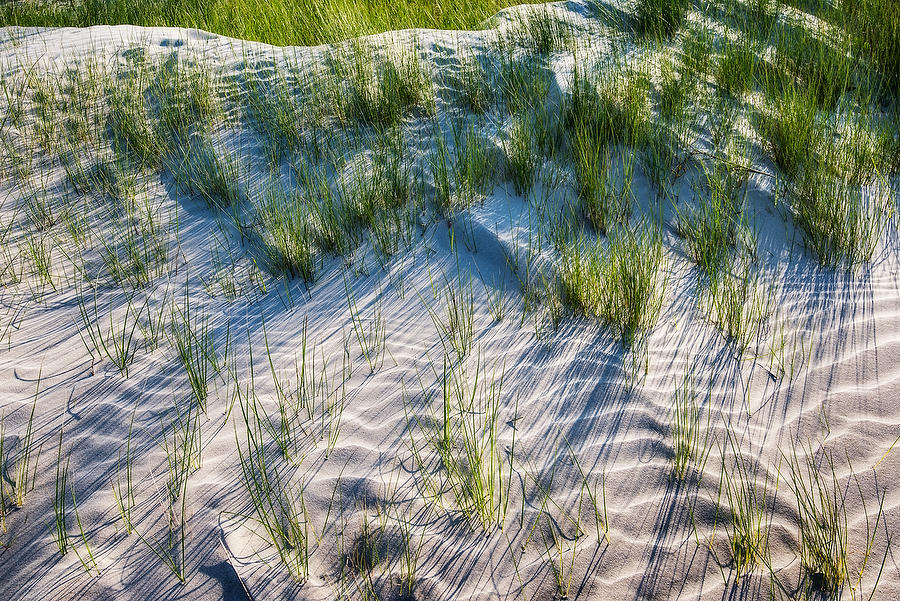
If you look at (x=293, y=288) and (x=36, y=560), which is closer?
(x=36, y=560)

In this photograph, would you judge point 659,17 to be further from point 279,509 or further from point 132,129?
point 279,509

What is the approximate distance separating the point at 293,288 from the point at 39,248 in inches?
60.8

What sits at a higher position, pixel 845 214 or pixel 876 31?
pixel 876 31

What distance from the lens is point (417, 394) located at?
2.33 m

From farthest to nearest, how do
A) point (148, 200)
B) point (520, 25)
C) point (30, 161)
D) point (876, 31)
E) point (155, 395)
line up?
point (520, 25), point (876, 31), point (30, 161), point (148, 200), point (155, 395)

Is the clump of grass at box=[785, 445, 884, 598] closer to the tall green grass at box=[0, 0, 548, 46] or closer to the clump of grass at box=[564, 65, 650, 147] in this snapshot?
the clump of grass at box=[564, 65, 650, 147]

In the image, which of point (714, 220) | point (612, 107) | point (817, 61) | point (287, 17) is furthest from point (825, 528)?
point (287, 17)

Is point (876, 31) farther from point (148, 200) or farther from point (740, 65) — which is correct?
point (148, 200)

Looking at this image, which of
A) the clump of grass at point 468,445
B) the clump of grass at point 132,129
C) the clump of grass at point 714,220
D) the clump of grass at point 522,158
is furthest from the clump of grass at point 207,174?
the clump of grass at point 714,220

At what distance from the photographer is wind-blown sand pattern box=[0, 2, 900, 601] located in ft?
5.79

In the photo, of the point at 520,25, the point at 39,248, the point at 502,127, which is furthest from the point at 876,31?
the point at 39,248

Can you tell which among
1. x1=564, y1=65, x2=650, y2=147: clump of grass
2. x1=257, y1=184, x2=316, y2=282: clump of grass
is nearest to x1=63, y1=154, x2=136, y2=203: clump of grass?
x1=257, y1=184, x2=316, y2=282: clump of grass

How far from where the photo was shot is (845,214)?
3.13 m

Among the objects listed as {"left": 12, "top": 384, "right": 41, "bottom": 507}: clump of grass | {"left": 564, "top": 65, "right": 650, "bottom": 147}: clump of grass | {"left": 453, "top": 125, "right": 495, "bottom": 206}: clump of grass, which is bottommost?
{"left": 12, "top": 384, "right": 41, "bottom": 507}: clump of grass
